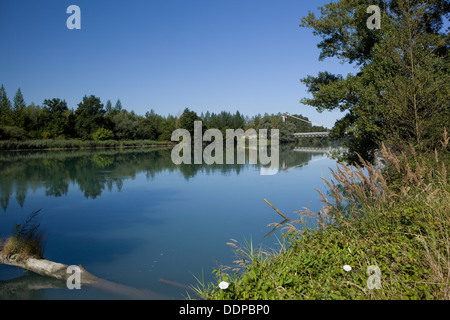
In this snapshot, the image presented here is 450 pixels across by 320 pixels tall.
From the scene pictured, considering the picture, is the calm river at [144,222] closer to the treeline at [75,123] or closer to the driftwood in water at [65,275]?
the driftwood in water at [65,275]

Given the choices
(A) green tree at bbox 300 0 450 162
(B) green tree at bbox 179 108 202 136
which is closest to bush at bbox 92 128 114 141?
(B) green tree at bbox 179 108 202 136

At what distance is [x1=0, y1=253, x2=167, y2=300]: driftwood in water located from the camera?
4840 millimetres

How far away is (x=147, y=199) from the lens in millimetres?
12695

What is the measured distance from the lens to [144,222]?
9367 millimetres

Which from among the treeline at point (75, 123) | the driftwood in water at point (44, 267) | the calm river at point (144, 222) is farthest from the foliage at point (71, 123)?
the driftwood in water at point (44, 267)

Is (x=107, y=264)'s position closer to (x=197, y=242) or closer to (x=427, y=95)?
(x=197, y=242)

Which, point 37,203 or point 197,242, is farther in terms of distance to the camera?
point 37,203

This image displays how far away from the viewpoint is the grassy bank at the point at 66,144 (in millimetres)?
41763

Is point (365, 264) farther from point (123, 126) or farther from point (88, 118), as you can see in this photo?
point (123, 126)

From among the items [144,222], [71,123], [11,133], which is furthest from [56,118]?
[144,222]

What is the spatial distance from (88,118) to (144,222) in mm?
51366

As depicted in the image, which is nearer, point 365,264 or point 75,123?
point 365,264
